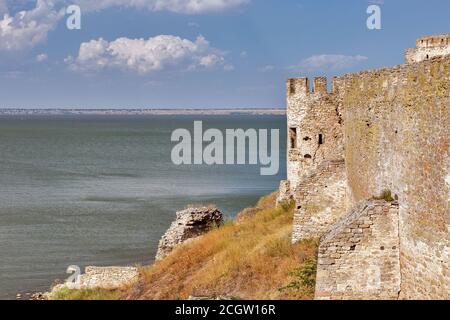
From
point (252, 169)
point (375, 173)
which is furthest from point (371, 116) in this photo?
point (252, 169)

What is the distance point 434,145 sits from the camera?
41.8ft

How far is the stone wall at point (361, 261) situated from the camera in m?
14.8

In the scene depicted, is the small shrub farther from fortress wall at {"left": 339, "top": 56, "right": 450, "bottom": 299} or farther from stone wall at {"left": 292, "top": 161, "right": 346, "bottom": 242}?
stone wall at {"left": 292, "top": 161, "right": 346, "bottom": 242}

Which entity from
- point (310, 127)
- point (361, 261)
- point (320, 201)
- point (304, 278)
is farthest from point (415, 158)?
point (310, 127)

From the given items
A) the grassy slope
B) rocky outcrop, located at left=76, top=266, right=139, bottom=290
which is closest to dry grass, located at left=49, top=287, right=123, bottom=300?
the grassy slope

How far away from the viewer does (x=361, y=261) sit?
15.0 m

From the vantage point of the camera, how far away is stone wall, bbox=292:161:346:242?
20266 millimetres

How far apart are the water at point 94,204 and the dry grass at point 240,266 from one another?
479 inches

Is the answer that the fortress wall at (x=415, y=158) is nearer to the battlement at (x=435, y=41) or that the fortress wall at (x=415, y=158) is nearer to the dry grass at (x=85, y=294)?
the battlement at (x=435, y=41)

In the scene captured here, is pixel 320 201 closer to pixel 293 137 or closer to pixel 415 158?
pixel 293 137

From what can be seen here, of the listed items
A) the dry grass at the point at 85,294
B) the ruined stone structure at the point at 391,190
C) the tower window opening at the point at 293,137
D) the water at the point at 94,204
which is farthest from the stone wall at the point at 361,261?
the water at the point at 94,204

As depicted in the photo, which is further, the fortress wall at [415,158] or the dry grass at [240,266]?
the dry grass at [240,266]

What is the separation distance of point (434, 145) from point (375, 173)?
11.6ft
